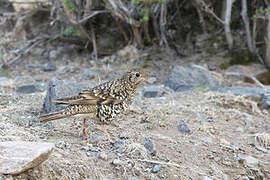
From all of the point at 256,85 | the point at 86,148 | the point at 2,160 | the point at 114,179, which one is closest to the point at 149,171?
the point at 114,179

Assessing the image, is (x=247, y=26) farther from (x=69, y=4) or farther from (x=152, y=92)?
(x=69, y=4)

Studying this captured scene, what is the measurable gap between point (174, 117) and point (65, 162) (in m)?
2.70

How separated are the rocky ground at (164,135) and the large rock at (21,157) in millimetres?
95

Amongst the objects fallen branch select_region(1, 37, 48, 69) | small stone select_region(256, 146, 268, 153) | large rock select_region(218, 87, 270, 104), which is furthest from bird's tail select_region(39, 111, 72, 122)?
fallen branch select_region(1, 37, 48, 69)

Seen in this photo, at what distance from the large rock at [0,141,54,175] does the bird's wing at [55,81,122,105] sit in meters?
1.24

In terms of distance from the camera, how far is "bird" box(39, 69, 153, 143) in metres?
4.75

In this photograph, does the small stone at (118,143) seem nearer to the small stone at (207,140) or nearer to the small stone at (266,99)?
the small stone at (207,140)

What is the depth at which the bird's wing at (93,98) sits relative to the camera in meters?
4.78

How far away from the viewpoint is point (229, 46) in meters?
10.4

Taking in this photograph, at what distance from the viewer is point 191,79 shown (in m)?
8.70

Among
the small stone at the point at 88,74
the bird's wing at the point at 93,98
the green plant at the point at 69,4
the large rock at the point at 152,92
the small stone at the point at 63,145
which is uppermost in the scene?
the green plant at the point at 69,4

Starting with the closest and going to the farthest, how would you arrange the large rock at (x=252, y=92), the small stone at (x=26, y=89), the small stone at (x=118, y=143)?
the small stone at (x=118, y=143) < the large rock at (x=252, y=92) < the small stone at (x=26, y=89)

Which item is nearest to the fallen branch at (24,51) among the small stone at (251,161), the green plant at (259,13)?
the green plant at (259,13)

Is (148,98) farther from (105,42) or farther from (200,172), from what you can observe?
(105,42)
